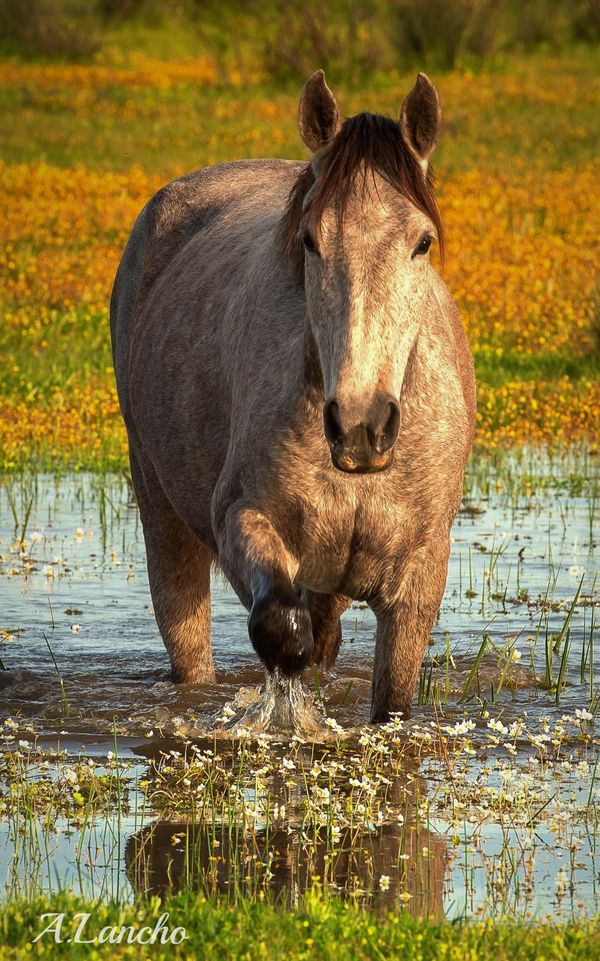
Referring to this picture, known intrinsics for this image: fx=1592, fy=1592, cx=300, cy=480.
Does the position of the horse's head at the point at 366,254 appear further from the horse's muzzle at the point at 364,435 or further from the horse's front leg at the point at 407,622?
the horse's front leg at the point at 407,622

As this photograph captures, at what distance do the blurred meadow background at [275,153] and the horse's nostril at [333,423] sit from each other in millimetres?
6326

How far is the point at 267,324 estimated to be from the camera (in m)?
5.67

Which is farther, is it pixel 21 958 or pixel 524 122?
pixel 524 122

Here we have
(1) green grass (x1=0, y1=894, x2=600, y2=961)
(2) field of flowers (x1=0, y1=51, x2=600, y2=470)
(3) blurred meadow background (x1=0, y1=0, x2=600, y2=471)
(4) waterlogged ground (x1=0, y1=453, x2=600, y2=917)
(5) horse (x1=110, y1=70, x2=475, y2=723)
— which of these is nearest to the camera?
(1) green grass (x1=0, y1=894, x2=600, y2=961)

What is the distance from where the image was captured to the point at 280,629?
16.5 feet

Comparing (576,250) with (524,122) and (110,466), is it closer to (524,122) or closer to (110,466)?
(110,466)

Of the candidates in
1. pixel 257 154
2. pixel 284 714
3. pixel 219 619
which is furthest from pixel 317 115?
pixel 257 154

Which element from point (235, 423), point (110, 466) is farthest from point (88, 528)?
point (235, 423)

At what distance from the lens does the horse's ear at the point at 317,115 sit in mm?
5141

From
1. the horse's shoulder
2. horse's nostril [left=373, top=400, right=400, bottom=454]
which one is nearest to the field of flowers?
the horse's shoulder

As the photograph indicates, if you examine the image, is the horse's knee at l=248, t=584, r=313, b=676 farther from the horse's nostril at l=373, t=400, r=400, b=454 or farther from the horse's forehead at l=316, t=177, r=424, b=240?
the horse's forehead at l=316, t=177, r=424, b=240

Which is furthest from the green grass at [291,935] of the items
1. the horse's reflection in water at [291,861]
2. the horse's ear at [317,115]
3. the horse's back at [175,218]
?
the horse's back at [175,218]

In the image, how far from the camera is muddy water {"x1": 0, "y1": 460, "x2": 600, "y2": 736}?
656cm

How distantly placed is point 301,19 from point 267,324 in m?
29.3
